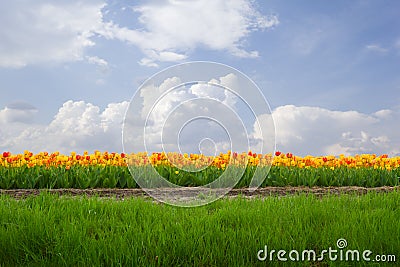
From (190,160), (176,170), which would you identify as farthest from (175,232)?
(190,160)

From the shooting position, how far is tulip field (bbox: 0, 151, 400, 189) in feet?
26.4

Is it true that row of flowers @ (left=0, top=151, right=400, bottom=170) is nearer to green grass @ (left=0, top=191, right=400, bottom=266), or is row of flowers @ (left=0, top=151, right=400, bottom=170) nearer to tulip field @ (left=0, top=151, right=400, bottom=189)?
tulip field @ (left=0, top=151, right=400, bottom=189)

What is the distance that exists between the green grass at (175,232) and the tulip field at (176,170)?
1938 mm

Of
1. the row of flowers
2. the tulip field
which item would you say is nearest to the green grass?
the tulip field

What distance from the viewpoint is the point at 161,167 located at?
8625 mm

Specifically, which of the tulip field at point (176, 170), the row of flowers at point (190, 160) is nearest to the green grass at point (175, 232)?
the tulip field at point (176, 170)

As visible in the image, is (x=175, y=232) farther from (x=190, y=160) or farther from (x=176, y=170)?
(x=190, y=160)

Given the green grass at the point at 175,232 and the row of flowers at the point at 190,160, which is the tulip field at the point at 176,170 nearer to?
the row of flowers at the point at 190,160

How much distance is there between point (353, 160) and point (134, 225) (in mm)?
7660

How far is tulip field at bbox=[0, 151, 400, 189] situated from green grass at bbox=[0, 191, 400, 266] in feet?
6.36

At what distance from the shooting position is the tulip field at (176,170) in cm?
805

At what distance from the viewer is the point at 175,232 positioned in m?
4.26

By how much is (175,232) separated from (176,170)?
432 centimetres

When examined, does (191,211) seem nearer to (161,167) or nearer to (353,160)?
(161,167)
